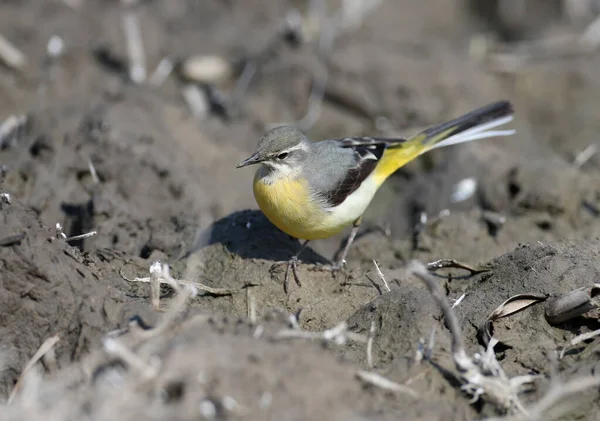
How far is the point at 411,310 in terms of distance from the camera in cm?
491

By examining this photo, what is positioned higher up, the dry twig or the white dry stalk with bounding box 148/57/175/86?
the dry twig

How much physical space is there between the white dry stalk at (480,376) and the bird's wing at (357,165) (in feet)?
8.47

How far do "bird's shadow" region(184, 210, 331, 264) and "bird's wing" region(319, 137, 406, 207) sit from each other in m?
0.62

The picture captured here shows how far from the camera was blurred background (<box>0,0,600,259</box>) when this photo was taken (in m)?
7.54

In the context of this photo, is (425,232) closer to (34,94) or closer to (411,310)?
(411,310)

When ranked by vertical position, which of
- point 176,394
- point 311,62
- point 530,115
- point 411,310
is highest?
point 176,394

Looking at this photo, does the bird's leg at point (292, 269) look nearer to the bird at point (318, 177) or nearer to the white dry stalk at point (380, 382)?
the bird at point (318, 177)

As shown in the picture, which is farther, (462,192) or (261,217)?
(462,192)

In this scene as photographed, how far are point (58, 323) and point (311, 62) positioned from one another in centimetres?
739

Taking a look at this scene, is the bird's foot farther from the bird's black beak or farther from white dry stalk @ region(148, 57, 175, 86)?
white dry stalk @ region(148, 57, 175, 86)

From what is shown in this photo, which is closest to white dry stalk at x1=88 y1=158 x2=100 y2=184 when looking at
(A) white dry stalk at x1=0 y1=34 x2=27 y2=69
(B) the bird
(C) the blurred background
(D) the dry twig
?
(C) the blurred background

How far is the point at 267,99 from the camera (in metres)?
10.9

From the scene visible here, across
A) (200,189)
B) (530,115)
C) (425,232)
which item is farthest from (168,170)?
(530,115)

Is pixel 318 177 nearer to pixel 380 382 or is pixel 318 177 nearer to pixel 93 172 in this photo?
pixel 93 172
